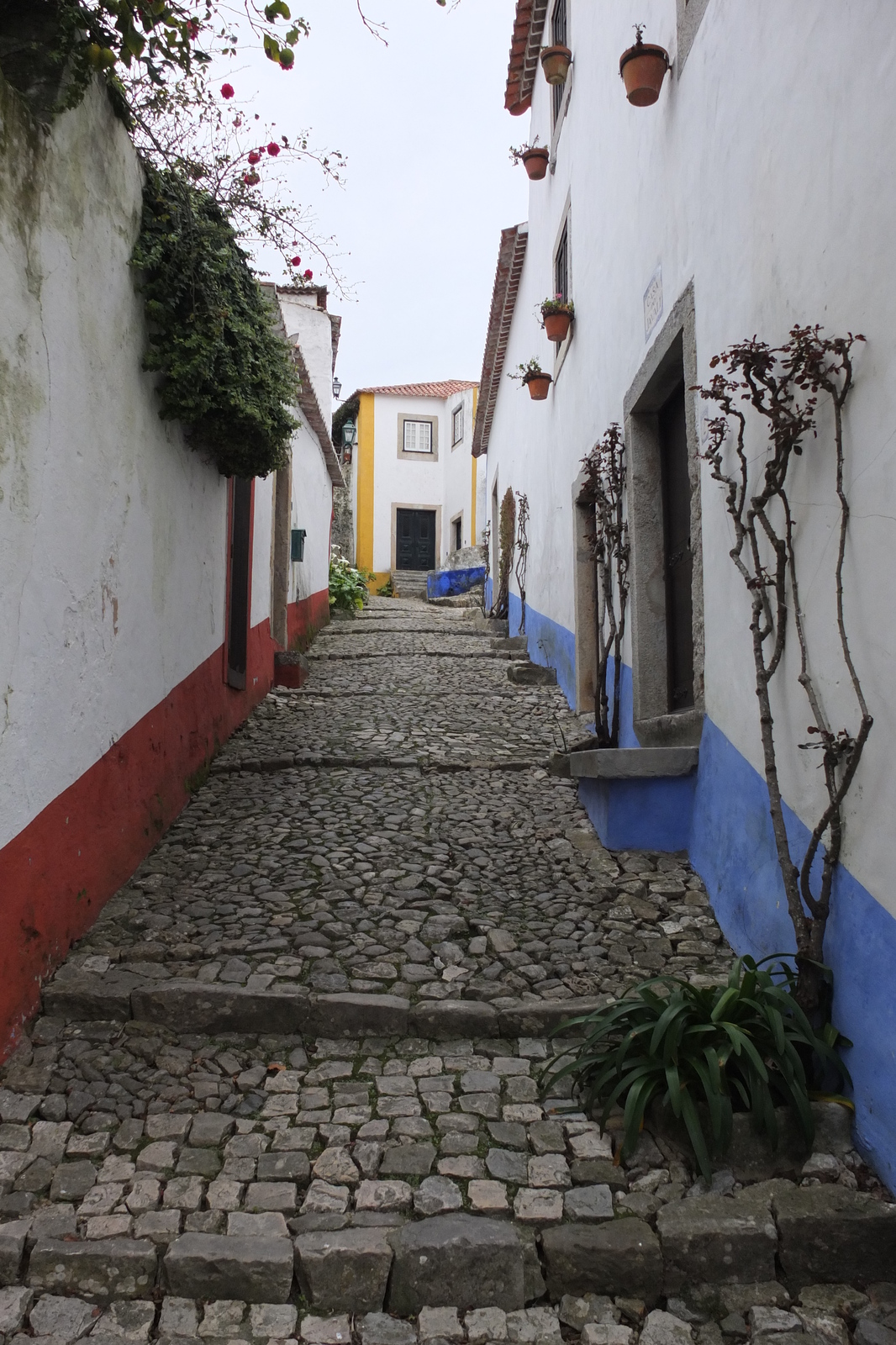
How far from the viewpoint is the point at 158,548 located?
4.48m

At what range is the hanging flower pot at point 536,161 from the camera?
8.88 meters

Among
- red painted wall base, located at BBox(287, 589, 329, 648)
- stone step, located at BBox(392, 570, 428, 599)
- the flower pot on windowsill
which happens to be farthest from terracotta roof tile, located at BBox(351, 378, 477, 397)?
the flower pot on windowsill

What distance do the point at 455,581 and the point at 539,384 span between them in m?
11.8

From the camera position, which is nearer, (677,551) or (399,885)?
(399,885)

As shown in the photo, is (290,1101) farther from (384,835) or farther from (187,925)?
(384,835)

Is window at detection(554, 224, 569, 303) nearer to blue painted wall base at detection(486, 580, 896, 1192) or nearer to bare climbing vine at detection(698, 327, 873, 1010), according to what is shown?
blue painted wall base at detection(486, 580, 896, 1192)

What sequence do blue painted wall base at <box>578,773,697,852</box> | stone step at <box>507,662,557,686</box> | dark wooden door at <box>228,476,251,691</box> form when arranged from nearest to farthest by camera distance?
blue painted wall base at <box>578,773,697,852</box> → dark wooden door at <box>228,476,251,691</box> → stone step at <box>507,662,557,686</box>

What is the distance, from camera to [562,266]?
27.4ft

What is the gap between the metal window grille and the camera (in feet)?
86.5

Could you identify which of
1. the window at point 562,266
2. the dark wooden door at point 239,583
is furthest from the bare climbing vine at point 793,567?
the window at point 562,266

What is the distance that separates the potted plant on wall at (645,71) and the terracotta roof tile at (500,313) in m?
6.42

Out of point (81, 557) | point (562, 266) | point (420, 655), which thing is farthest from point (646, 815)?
point (420, 655)

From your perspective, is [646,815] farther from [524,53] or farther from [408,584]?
[408,584]

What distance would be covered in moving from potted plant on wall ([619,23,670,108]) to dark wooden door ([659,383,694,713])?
4.54 feet
